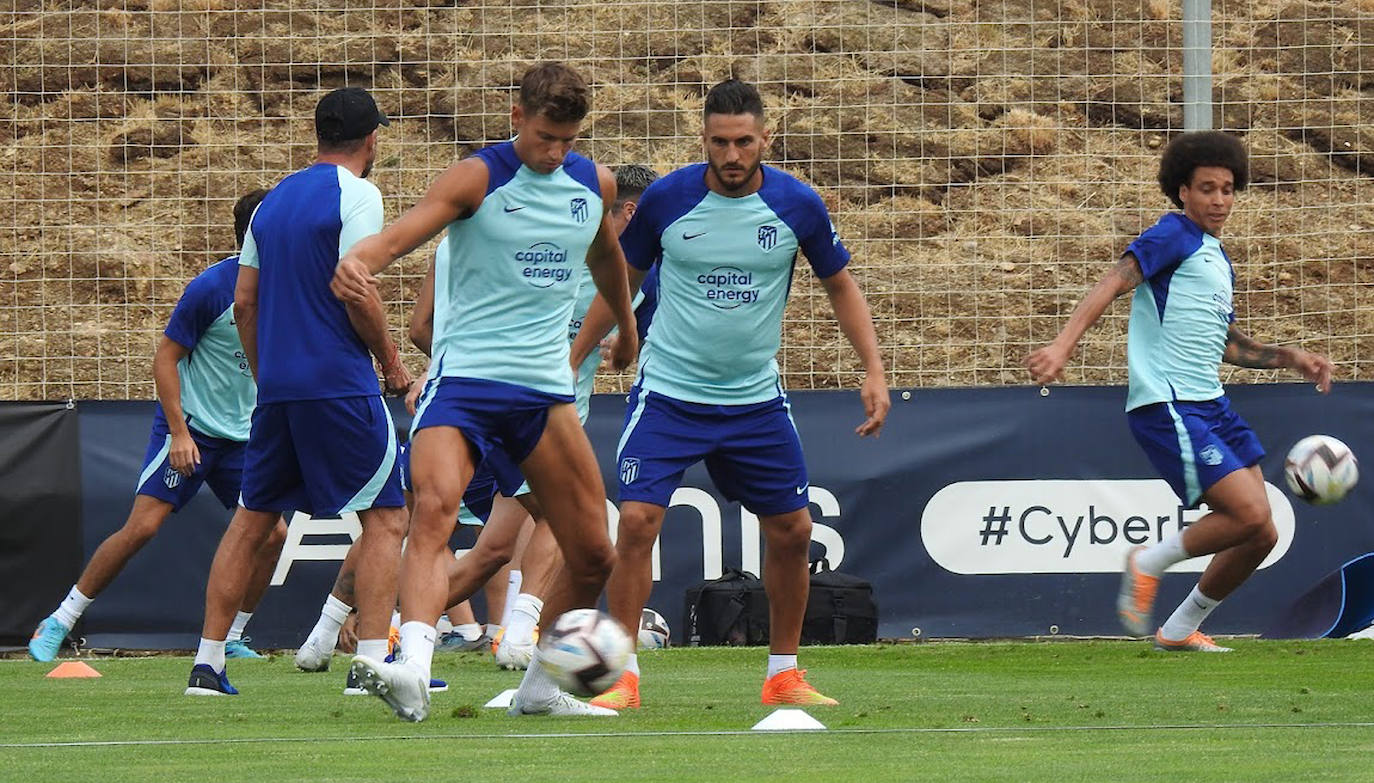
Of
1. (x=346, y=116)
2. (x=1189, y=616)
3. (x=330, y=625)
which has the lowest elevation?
(x=1189, y=616)

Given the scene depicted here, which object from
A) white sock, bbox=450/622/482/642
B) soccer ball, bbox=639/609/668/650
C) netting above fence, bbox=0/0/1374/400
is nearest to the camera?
white sock, bbox=450/622/482/642

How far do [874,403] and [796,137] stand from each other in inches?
375

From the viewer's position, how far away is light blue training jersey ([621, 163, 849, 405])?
24.9ft

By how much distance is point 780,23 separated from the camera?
17391 millimetres

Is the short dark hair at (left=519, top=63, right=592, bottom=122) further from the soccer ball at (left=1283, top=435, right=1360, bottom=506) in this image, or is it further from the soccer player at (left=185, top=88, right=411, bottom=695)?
the soccer ball at (left=1283, top=435, right=1360, bottom=506)

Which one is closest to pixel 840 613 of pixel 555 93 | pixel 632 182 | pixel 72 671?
pixel 632 182

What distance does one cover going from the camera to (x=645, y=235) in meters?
7.74

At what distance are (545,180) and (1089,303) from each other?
351cm

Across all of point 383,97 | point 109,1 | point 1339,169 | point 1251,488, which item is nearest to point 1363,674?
point 1251,488

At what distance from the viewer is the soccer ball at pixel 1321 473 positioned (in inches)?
408

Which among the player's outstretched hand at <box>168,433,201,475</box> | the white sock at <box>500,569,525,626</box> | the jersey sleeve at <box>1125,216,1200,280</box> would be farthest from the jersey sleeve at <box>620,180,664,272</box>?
the player's outstretched hand at <box>168,433,201,475</box>

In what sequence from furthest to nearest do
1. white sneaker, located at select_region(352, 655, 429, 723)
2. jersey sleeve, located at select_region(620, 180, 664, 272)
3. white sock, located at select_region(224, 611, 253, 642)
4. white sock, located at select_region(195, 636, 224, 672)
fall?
white sock, located at select_region(224, 611, 253, 642)
white sock, located at select_region(195, 636, 224, 672)
jersey sleeve, located at select_region(620, 180, 664, 272)
white sneaker, located at select_region(352, 655, 429, 723)

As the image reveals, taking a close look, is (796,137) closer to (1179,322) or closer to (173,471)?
(1179,322)

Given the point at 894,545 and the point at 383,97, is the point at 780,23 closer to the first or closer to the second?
the point at 383,97
